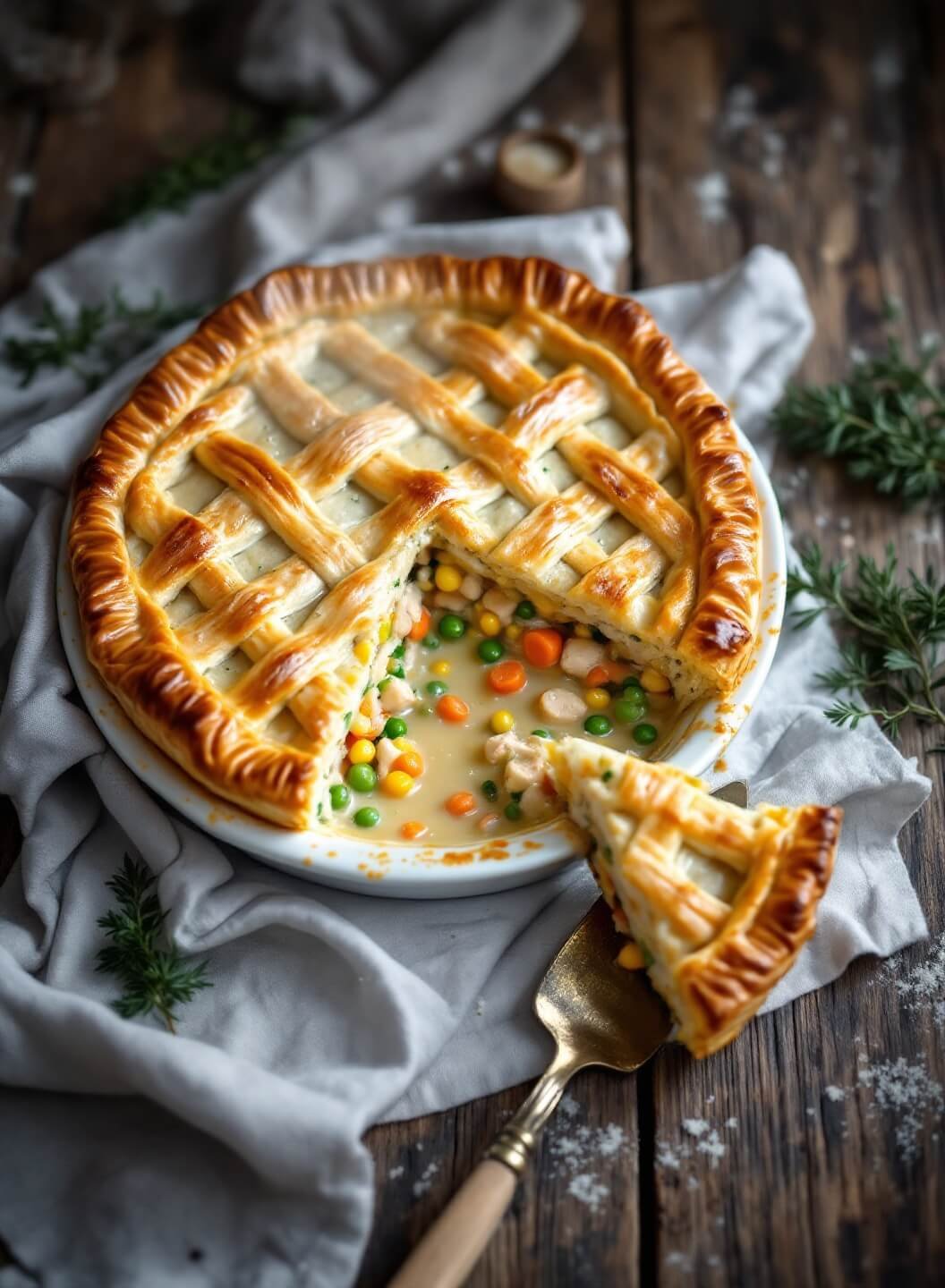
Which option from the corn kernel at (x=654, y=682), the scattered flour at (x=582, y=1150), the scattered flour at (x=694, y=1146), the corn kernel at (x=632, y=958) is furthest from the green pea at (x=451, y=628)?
the scattered flour at (x=694, y=1146)

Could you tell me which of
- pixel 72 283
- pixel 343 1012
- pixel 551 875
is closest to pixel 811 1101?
pixel 551 875

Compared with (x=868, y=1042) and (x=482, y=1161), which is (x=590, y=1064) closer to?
(x=482, y=1161)

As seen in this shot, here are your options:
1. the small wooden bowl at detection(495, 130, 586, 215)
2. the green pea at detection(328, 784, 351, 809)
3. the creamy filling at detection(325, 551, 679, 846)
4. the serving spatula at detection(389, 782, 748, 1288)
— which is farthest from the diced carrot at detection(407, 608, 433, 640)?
the small wooden bowl at detection(495, 130, 586, 215)

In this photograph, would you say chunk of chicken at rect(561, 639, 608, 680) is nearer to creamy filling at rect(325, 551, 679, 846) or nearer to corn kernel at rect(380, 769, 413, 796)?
creamy filling at rect(325, 551, 679, 846)

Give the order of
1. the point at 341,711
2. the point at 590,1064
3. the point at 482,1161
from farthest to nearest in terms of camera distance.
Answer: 1. the point at 341,711
2. the point at 590,1064
3. the point at 482,1161

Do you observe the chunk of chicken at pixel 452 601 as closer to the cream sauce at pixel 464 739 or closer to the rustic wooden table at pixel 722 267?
the cream sauce at pixel 464 739

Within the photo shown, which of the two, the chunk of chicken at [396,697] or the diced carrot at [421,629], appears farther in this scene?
the diced carrot at [421,629]

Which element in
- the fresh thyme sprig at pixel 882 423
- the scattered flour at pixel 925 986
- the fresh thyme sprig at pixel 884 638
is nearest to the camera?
the scattered flour at pixel 925 986
